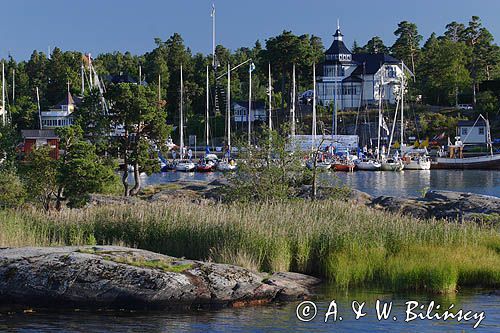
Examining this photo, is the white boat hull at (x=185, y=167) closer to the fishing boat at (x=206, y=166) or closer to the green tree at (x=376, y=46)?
the fishing boat at (x=206, y=166)

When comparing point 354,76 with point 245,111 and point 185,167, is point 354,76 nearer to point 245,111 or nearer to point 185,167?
point 245,111

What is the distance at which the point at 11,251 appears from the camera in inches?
698

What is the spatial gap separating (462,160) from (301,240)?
8546 centimetres

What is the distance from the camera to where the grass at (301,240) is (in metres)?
18.9

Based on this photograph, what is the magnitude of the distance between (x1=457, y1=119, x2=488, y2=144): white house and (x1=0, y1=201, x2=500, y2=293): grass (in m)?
89.4

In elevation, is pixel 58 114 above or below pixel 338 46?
below

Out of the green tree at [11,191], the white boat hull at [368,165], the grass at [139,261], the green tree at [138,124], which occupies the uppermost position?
the green tree at [138,124]

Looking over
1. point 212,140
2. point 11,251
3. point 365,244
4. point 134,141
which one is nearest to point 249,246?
point 365,244

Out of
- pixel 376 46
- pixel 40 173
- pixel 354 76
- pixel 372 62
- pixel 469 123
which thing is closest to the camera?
pixel 40 173

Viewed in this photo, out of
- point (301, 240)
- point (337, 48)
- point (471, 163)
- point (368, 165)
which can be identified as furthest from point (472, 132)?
point (301, 240)

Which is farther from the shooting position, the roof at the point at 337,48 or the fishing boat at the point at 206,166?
the roof at the point at 337,48

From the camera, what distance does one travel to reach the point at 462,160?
100938 millimetres

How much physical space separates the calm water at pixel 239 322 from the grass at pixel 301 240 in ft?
6.98

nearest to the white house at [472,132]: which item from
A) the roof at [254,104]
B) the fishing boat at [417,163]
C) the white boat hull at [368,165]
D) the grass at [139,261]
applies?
the fishing boat at [417,163]
